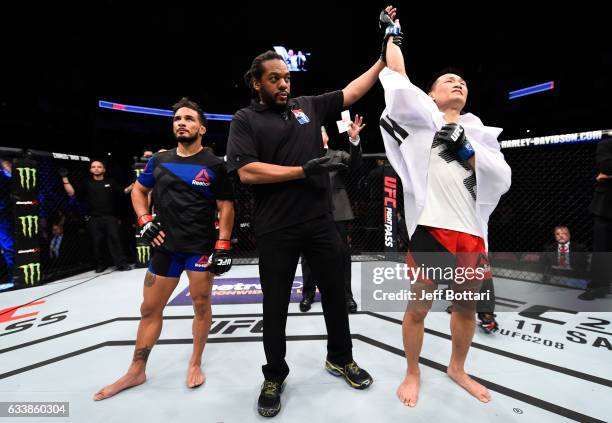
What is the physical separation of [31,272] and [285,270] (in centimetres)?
457

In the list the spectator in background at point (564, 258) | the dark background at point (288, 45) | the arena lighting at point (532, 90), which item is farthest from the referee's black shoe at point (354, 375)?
the arena lighting at point (532, 90)

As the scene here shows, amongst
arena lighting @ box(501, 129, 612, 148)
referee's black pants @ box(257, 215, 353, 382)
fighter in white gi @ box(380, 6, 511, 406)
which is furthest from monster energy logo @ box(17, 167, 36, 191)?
arena lighting @ box(501, 129, 612, 148)

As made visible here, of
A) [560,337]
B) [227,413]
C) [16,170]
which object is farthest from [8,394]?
[560,337]

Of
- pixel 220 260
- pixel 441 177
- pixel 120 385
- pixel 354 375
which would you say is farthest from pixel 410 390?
pixel 120 385

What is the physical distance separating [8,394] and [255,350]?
145 cm

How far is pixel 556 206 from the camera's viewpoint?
4629mm

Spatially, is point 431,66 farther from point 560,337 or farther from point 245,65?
point 560,337

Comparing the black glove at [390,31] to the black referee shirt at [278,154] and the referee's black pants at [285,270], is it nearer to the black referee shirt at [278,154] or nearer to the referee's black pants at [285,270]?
the black referee shirt at [278,154]

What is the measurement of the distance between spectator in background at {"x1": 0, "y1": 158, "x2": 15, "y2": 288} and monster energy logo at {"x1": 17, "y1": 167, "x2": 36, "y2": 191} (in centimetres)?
12

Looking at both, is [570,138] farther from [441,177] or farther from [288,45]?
[288,45]

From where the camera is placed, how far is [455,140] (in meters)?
1.42

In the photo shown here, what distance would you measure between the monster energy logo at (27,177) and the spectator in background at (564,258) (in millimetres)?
7028

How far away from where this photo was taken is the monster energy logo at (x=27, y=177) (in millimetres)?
3951

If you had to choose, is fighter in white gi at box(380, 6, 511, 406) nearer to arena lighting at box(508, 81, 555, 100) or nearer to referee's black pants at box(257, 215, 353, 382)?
referee's black pants at box(257, 215, 353, 382)
